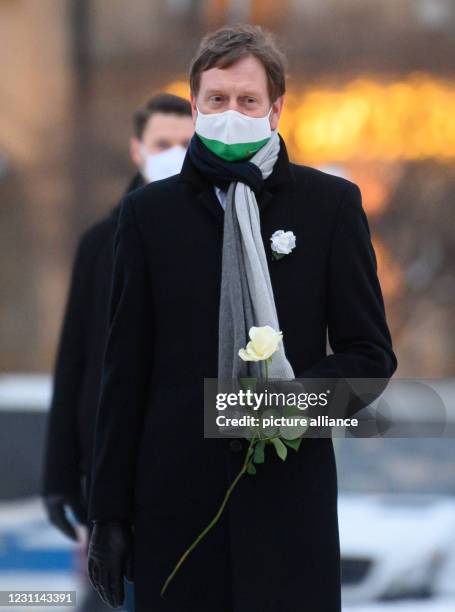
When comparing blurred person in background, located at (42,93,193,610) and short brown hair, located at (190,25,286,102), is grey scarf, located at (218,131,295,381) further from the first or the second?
blurred person in background, located at (42,93,193,610)

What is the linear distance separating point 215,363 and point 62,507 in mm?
1486

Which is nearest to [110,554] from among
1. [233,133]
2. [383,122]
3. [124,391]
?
[124,391]

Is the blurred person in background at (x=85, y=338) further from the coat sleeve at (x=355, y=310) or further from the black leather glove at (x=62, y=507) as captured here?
the coat sleeve at (x=355, y=310)

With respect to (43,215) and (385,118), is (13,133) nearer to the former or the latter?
(43,215)

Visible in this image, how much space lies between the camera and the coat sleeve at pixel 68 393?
11.9 ft

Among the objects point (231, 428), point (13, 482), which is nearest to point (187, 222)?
point (231, 428)

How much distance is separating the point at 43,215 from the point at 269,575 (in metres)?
8.65

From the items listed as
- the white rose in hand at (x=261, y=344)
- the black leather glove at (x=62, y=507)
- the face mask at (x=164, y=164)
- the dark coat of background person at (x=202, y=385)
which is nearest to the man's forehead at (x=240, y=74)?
the dark coat of background person at (x=202, y=385)

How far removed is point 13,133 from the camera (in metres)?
10.7

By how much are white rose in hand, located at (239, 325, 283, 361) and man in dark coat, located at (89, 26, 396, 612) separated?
0.15 metres

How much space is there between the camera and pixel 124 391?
2438 millimetres

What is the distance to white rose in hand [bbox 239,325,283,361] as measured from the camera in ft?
7.24

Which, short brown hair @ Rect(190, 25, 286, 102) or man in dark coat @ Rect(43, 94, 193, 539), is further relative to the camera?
man in dark coat @ Rect(43, 94, 193, 539)

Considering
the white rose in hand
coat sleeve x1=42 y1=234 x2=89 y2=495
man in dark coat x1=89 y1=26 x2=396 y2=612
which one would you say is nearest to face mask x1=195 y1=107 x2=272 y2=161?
man in dark coat x1=89 y1=26 x2=396 y2=612
